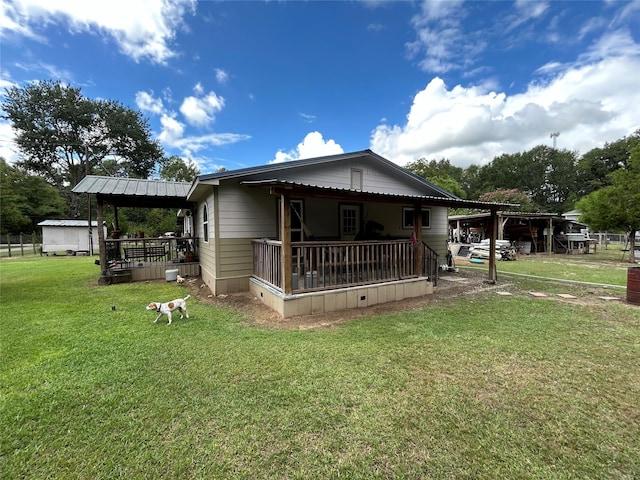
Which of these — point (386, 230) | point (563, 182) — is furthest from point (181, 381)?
point (563, 182)

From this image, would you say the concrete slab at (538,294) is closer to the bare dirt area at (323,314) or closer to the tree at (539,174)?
the bare dirt area at (323,314)

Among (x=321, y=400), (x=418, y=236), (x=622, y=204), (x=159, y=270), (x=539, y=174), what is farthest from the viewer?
(x=539, y=174)

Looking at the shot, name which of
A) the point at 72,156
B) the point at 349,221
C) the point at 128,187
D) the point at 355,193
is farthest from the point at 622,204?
the point at 72,156

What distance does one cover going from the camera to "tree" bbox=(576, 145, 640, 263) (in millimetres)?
13352

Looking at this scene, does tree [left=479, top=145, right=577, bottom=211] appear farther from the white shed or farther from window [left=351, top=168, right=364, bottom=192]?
the white shed

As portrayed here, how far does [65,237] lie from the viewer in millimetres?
19781

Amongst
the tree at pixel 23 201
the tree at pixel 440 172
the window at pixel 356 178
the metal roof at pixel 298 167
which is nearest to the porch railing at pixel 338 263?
the metal roof at pixel 298 167

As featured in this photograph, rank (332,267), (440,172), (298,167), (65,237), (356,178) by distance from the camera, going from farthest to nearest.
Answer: (440,172)
(65,237)
(356,178)
(298,167)
(332,267)

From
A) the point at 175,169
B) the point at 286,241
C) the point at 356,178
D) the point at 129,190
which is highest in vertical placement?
the point at 175,169

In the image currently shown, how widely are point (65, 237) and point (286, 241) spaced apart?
2329 cm

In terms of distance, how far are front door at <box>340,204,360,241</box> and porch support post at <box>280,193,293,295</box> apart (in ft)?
12.4

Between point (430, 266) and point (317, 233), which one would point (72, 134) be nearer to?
point (317, 233)

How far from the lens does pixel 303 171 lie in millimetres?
8016

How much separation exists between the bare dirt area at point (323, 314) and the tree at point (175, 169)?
32362 millimetres
